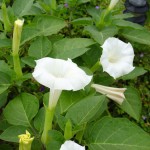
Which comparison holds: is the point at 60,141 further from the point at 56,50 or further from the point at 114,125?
the point at 56,50

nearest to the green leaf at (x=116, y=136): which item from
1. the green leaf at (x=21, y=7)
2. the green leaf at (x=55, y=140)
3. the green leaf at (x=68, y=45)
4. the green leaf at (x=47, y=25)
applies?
the green leaf at (x=55, y=140)

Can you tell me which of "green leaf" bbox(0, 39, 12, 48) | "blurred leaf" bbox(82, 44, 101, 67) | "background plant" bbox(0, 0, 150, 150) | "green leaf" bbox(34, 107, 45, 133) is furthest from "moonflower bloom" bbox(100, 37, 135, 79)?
"green leaf" bbox(0, 39, 12, 48)

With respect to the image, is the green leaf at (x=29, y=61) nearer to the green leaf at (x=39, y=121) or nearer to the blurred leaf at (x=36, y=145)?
the green leaf at (x=39, y=121)

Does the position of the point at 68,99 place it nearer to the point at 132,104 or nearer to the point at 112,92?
the point at 112,92

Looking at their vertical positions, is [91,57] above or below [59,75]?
below

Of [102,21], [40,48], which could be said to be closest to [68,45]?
[40,48]

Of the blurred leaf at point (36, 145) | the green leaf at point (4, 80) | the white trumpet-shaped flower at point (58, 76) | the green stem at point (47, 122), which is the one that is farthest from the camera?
the green leaf at point (4, 80)

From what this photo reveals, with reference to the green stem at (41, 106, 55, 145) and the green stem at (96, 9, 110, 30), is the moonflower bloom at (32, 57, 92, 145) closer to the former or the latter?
the green stem at (41, 106, 55, 145)

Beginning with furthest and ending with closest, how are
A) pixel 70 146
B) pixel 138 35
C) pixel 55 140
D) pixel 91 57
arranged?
pixel 138 35 < pixel 91 57 < pixel 55 140 < pixel 70 146
